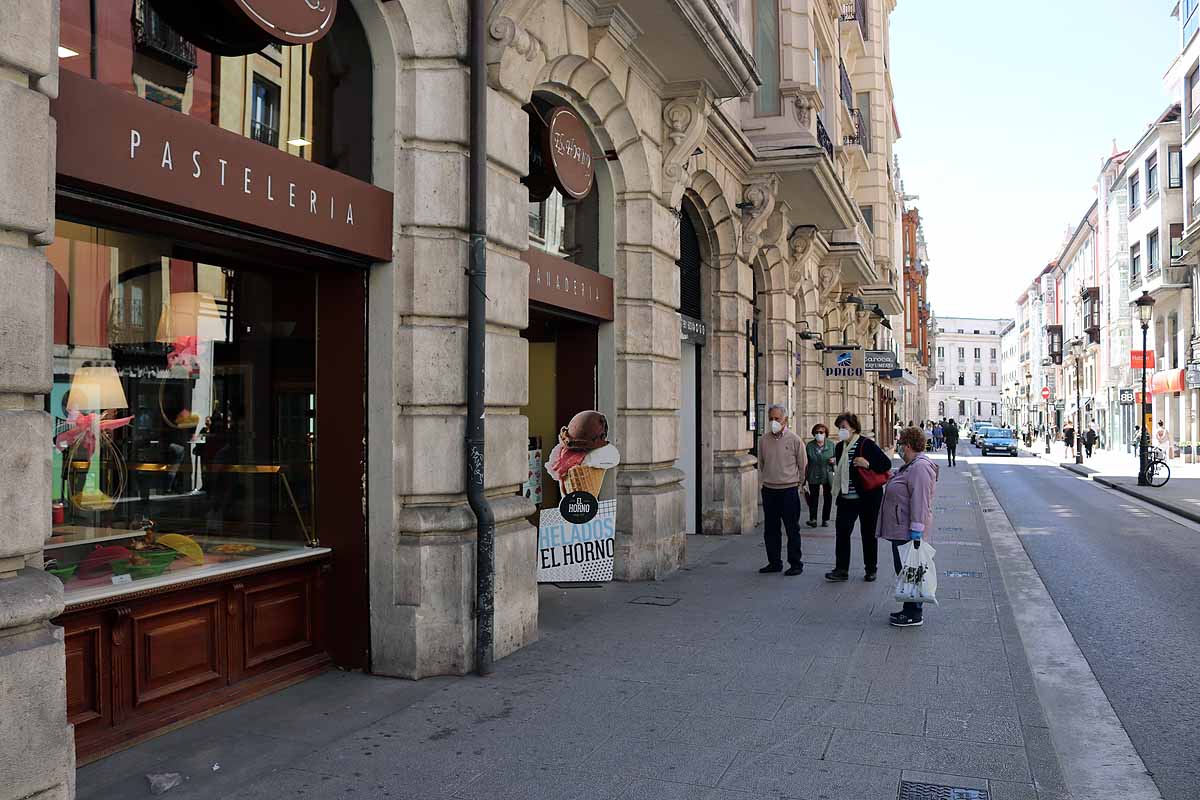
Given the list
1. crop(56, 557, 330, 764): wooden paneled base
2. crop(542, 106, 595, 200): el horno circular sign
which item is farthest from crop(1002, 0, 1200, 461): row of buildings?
crop(56, 557, 330, 764): wooden paneled base

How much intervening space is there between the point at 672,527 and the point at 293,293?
5.44 m

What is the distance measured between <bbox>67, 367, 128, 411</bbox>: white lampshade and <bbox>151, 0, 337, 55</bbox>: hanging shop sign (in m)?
1.90

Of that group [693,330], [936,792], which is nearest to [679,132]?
[693,330]

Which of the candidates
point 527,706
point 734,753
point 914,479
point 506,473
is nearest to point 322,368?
point 506,473

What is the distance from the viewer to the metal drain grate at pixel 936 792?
4273mm

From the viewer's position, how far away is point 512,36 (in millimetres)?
6836

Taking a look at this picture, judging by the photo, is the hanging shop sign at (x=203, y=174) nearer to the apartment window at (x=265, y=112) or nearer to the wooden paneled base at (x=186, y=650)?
the apartment window at (x=265, y=112)

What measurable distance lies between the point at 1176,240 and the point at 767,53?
1317 inches

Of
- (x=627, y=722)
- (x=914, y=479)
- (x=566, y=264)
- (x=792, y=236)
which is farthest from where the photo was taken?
(x=792, y=236)

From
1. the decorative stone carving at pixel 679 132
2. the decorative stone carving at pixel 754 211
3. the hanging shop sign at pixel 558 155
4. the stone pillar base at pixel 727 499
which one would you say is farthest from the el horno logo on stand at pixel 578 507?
the decorative stone carving at pixel 754 211

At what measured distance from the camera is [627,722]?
532cm

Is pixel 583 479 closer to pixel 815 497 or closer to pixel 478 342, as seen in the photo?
pixel 478 342

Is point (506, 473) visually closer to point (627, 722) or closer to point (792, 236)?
point (627, 722)

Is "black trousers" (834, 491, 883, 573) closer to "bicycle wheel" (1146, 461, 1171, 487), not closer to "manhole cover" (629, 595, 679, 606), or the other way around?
"manhole cover" (629, 595, 679, 606)
